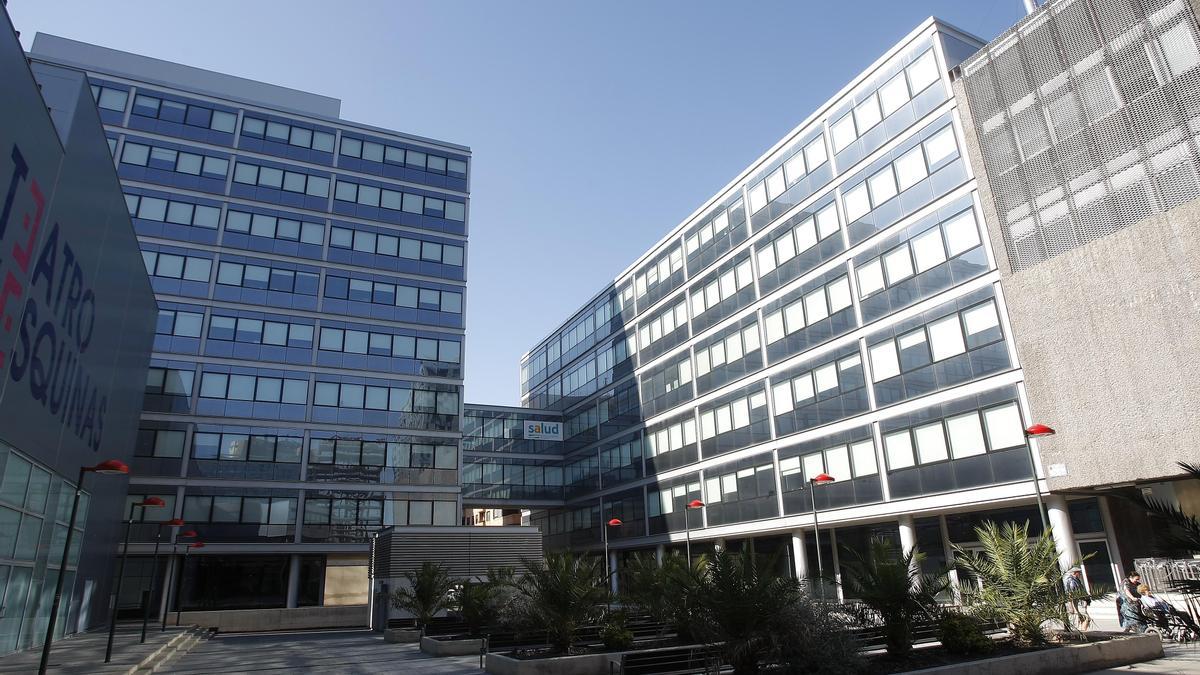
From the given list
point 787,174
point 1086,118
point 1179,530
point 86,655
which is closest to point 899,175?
point 1086,118

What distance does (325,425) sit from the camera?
43125 mm

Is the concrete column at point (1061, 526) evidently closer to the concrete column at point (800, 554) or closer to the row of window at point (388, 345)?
the concrete column at point (800, 554)

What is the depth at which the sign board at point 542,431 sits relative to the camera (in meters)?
59.8

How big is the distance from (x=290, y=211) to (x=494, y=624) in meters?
34.7

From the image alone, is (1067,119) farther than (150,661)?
Yes

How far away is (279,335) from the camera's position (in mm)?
43594

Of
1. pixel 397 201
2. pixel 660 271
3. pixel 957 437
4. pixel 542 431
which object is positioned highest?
pixel 397 201

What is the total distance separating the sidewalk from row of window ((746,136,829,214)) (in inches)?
1305

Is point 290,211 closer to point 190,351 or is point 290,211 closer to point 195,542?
point 190,351

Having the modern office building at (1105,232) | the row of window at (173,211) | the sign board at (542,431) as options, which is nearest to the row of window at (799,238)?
the modern office building at (1105,232)

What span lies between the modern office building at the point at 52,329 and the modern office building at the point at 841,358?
904 inches

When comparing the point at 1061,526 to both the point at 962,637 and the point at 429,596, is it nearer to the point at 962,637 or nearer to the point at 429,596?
the point at 962,637

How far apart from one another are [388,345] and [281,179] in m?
13.2

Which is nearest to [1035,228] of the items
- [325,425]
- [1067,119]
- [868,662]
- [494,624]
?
[1067,119]
